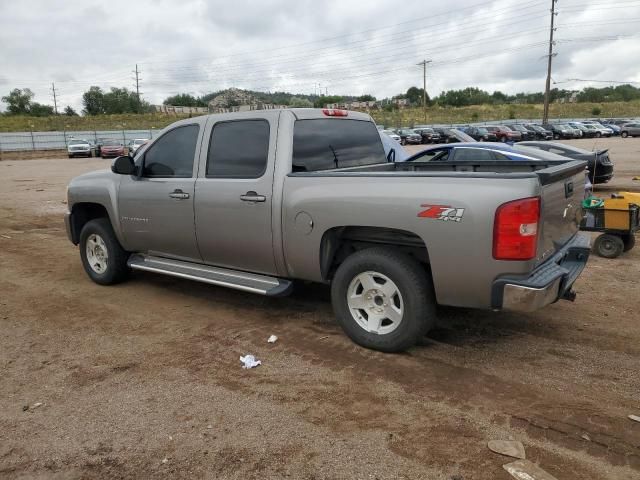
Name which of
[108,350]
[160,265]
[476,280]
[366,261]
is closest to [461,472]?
[476,280]

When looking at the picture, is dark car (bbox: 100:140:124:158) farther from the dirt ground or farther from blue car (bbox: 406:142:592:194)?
the dirt ground

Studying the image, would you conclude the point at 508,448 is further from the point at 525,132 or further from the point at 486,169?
the point at 525,132

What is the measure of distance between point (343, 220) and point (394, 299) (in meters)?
0.72

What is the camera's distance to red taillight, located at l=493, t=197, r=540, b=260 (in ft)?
11.3

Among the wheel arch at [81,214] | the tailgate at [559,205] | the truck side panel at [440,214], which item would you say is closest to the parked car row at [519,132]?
the wheel arch at [81,214]

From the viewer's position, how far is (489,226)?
350cm

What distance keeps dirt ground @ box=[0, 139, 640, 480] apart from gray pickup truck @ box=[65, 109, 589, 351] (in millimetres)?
448

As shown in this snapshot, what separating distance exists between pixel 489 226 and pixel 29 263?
22.0ft

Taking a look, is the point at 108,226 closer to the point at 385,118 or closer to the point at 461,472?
the point at 461,472

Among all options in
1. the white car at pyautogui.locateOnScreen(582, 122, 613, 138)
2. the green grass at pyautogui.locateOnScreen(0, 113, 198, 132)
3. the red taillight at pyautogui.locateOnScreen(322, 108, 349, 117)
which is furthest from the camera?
the green grass at pyautogui.locateOnScreen(0, 113, 198, 132)

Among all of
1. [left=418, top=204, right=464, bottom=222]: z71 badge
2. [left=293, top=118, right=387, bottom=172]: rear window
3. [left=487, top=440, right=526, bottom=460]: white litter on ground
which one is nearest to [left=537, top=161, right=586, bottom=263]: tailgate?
[left=418, top=204, right=464, bottom=222]: z71 badge

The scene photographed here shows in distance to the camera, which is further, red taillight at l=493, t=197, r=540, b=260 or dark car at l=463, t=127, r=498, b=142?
dark car at l=463, t=127, r=498, b=142

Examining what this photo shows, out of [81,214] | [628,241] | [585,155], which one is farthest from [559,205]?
[585,155]

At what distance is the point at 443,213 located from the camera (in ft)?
12.0
